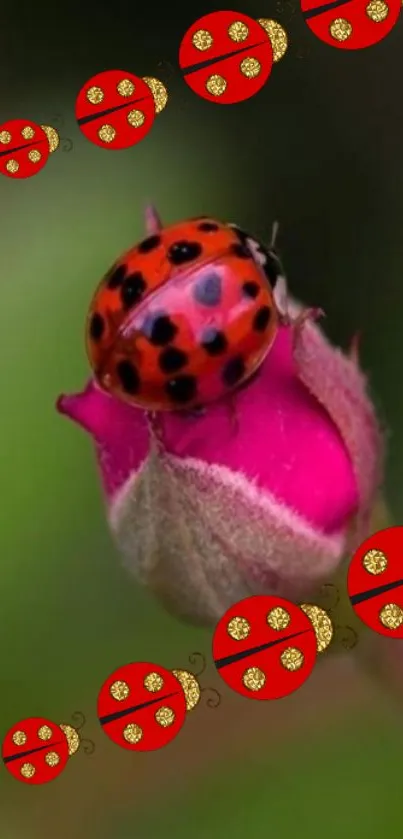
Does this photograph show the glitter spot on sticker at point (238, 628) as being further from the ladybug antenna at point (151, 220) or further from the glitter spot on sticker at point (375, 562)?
the ladybug antenna at point (151, 220)

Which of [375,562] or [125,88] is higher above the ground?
[125,88]

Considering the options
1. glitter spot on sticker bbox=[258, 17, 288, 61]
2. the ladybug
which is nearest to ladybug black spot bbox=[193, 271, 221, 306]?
the ladybug

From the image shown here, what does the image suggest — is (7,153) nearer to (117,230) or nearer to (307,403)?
(117,230)

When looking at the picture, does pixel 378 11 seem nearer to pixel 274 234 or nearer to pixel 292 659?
pixel 274 234

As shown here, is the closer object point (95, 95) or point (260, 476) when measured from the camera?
point (260, 476)

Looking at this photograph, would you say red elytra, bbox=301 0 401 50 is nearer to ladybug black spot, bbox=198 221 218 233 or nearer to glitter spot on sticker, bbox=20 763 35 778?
ladybug black spot, bbox=198 221 218 233

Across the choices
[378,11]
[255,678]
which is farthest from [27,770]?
[378,11]

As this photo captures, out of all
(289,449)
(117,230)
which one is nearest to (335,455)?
(289,449)
